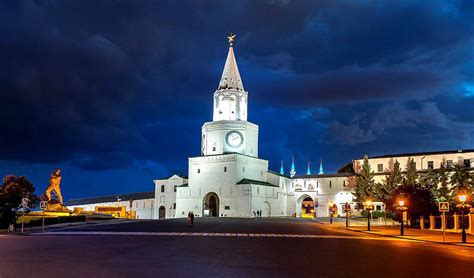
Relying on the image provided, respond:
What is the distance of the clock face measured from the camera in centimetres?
8662

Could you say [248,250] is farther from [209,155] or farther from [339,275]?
[209,155]

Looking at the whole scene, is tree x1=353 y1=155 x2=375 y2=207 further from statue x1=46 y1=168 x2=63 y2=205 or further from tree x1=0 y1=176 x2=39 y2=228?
tree x1=0 y1=176 x2=39 y2=228

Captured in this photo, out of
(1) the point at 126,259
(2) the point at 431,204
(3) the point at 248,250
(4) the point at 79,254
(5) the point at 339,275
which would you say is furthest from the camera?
(2) the point at 431,204

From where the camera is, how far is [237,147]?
287 ft

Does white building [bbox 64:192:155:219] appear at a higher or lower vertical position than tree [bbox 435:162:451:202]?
lower

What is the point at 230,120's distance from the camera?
86625mm

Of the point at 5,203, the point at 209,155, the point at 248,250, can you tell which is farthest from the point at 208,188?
the point at 248,250

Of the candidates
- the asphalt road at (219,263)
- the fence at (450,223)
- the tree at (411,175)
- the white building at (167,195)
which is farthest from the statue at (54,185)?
the tree at (411,175)

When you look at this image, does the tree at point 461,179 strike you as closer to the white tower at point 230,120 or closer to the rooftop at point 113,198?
the white tower at point 230,120

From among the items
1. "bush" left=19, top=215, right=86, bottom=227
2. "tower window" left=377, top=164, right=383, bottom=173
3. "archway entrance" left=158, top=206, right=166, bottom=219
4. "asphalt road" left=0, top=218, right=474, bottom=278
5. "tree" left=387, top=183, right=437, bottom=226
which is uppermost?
"tower window" left=377, top=164, right=383, bottom=173

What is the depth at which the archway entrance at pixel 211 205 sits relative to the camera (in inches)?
3332

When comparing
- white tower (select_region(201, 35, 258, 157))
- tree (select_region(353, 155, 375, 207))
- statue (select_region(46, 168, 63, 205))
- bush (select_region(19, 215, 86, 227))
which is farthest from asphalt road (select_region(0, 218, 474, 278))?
white tower (select_region(201, 35, 258, 157))

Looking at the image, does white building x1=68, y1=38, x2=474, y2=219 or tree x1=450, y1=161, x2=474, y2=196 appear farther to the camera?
white building x1=68, y1=38, x2=474, y2=219

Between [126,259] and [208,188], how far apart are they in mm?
68696
